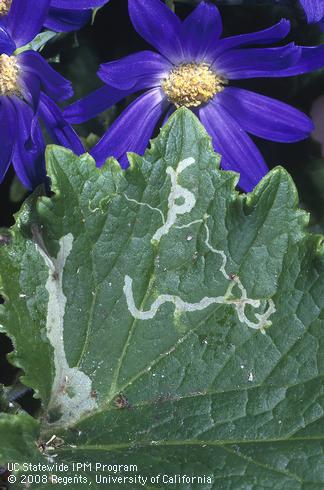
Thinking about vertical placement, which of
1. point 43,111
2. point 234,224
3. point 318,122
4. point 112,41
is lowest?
point 234,224

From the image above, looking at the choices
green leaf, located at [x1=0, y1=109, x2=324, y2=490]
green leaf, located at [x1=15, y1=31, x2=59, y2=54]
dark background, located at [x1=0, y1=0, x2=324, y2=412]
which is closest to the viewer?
green leaf, located at [x1=0, y1=109, x2=324, y2=490]

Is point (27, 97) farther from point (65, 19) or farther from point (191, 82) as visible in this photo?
point (191, 82)

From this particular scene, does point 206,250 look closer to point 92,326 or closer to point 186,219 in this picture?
point 186,219

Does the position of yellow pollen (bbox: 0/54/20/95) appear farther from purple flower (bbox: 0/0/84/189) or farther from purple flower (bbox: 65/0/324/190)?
purple flower (bbox: 65/0/324/190)

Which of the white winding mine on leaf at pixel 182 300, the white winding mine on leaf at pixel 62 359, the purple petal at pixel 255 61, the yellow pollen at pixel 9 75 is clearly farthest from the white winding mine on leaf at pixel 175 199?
the yellow pollen at pixel 9 75

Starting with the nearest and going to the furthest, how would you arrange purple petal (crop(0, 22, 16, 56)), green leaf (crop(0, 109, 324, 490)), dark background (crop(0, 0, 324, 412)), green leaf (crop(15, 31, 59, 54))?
1. green leaf (crop(0, 109, 324, 490))
2. purple petal (crop(0, 22, 16, 56))
3. green leaf (crop(15, 31, 59, 54))
4. dark background (crop(0, 0, 324, 412))

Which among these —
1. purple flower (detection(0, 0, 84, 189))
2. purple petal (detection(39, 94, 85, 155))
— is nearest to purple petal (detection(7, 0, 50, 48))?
purple flower (detection(0, 0, 84, 189))

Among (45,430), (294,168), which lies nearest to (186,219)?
(45,430)
